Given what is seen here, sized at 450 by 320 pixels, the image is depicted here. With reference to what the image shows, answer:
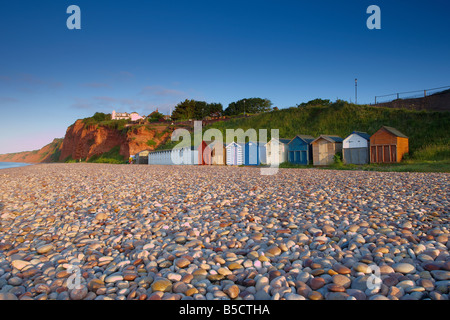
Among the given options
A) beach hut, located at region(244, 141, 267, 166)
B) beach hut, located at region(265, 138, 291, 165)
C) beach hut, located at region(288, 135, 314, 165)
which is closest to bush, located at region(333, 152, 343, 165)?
beach hut, located at region(288, 135, 314, 165)

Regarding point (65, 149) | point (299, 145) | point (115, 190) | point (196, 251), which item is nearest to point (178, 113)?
point (65, 149)

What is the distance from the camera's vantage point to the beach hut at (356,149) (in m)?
25.6

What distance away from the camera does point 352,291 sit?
2.96 m

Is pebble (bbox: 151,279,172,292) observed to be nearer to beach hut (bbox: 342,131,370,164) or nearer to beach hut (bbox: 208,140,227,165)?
beach hut (bbox: 342,131,370,164)

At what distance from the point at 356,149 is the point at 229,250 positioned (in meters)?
25.3

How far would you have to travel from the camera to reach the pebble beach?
309 centimetres

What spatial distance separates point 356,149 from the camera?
1028 inches

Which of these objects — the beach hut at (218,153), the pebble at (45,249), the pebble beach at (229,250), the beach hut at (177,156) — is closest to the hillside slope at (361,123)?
the beach hut at (218,153)

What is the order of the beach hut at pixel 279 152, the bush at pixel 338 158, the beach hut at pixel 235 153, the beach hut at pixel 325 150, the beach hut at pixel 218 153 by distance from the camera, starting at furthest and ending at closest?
the beach hut at pixel 218 153
the beach hut at pixel 235 153
the beach hut at pixel 279 152
the beach hut at pixel 325 150
the bush at pixel 338 158

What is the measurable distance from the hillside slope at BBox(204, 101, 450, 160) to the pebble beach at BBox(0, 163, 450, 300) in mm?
24485

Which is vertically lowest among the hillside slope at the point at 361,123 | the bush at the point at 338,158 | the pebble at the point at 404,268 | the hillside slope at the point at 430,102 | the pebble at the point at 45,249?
the pebble at the point at 404,268

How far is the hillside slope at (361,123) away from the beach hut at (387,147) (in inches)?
85.0

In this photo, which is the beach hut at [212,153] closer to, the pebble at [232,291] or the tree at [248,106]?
the pebble at [232,291]

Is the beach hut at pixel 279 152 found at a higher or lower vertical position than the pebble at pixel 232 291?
higher
